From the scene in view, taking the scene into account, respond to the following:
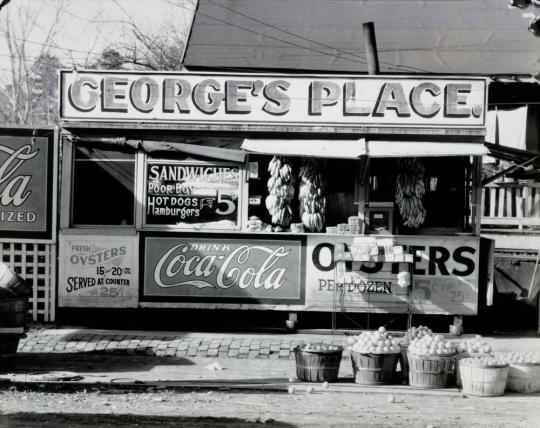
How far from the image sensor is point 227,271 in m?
13.8

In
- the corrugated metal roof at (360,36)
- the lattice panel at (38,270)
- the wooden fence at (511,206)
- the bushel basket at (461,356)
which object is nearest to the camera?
the bushel basket at (461,356)

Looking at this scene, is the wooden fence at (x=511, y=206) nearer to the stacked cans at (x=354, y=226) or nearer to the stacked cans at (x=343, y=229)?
the stacked cans at (x=354, y=226)

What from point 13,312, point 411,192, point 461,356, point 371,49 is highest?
point 371,49

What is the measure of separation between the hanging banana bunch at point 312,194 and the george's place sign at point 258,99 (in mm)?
714

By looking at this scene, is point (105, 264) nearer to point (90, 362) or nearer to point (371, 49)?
point (90, 362)

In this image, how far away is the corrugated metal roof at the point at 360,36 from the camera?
60.4ft

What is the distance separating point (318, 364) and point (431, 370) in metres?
1.35

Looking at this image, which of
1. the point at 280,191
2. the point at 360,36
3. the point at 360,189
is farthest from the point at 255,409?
the point at 360,36

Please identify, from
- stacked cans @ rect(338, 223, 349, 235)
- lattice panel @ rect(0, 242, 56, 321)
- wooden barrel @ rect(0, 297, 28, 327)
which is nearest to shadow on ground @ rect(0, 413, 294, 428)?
wooden barrel @ rect(0, 297, 28, 327)

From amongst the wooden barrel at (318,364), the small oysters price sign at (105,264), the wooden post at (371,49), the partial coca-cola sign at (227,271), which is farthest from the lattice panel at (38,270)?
the wooden post at (371,49)

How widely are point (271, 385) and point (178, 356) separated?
7.46 ft

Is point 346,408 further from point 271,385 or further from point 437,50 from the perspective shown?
point 437,50

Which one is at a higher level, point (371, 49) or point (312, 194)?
point (371, 49)

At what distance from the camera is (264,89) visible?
13.7 m
